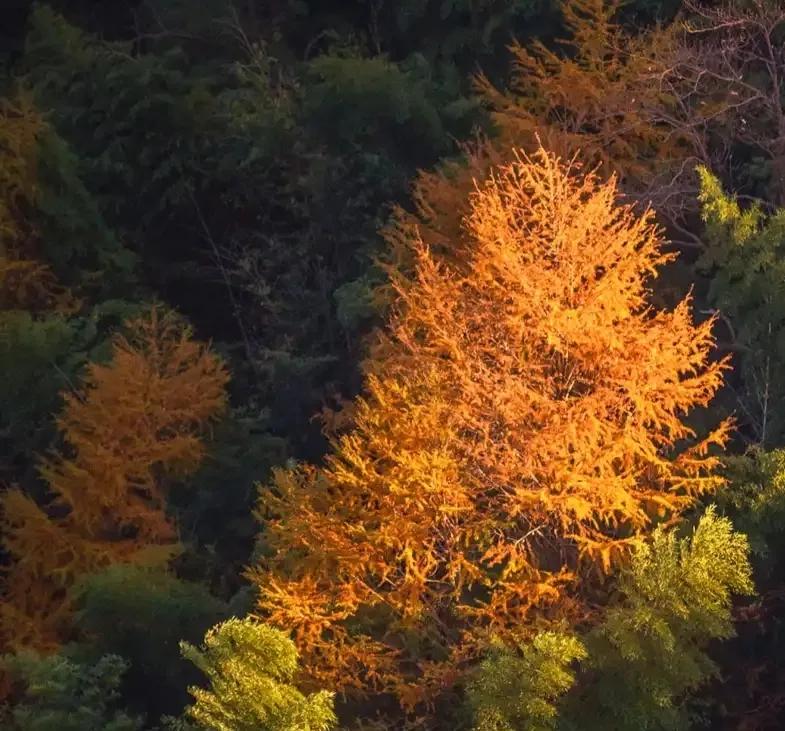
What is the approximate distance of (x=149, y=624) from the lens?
18953 mm

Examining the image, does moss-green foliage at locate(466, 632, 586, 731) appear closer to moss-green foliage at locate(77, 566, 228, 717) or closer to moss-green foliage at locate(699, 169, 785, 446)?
moss-green foliage at locate(699, 169, 785, 446)

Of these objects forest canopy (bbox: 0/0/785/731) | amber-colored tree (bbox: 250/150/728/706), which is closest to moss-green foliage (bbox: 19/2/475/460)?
forest canopy (bbox: 0/0/785/731)

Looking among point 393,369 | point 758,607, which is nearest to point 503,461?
point 393,369

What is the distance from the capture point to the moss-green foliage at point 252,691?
12688mm

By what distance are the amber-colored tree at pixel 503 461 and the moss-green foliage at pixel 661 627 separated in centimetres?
109

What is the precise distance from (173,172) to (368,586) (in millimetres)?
14705

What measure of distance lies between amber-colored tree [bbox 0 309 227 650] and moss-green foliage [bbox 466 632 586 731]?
349 inches

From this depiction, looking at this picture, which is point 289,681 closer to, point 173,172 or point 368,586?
point 368,586

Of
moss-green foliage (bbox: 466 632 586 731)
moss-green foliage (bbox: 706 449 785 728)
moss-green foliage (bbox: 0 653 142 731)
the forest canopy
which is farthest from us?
moss-green foliage (bbox: 0 653 142 731)

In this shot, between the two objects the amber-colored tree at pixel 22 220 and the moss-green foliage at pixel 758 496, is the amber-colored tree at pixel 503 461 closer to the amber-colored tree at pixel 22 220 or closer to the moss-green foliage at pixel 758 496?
the moss-green foliage at pixel 758 496

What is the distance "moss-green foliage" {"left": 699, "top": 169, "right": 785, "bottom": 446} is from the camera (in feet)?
55.0

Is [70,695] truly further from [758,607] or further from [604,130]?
[604,130]

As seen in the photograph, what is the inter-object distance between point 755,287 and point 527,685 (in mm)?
6331

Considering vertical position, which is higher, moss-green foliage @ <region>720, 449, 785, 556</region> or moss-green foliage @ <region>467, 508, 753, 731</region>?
moss-green foliage @ <region>720, 449, 785, 556</region>
